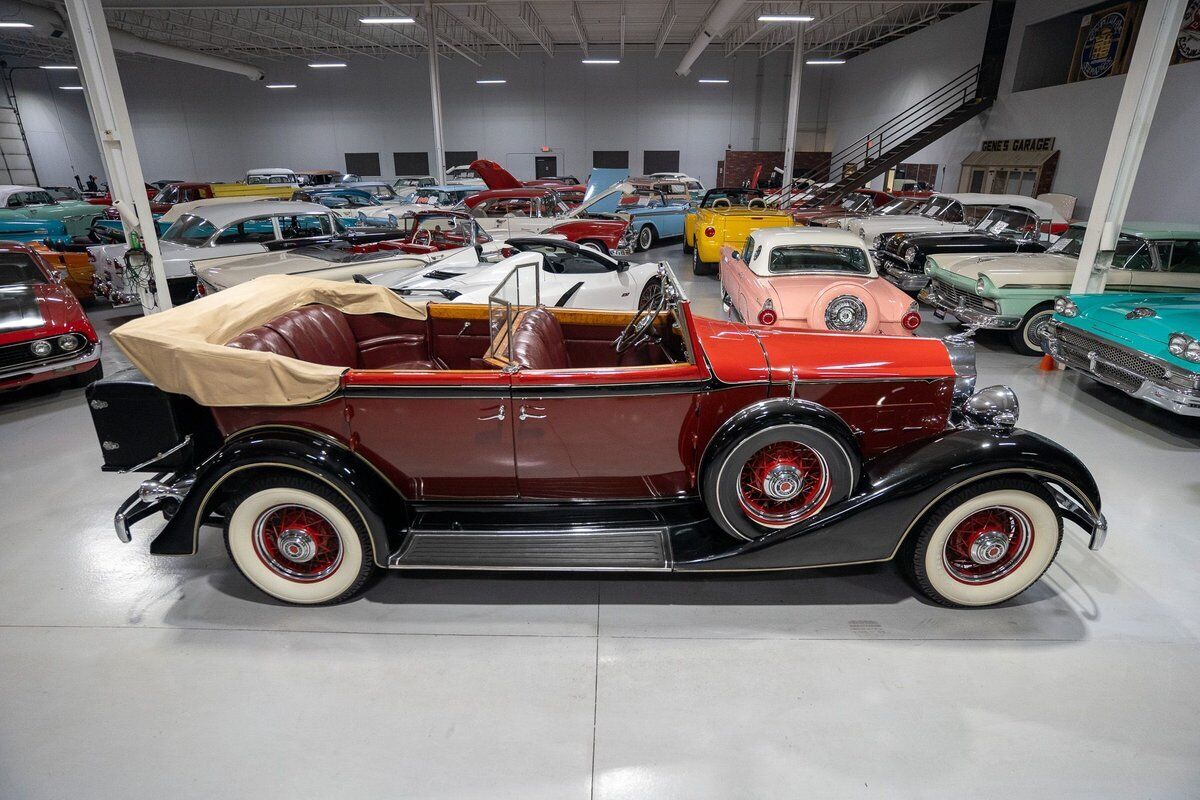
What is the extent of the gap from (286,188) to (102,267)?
23.9 ft

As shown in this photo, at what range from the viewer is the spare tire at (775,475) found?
9.22ft

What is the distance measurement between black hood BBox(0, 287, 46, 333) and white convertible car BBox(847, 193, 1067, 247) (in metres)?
11.2

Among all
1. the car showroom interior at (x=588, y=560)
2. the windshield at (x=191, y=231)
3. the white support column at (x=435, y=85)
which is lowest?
the car showroom interior at (x=588, y=560)

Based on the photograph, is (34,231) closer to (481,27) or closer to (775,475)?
(481,27)

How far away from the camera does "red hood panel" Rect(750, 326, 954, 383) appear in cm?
304

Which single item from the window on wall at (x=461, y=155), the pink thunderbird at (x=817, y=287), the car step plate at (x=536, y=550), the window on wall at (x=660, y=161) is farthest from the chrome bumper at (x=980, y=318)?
the window on wall at (x=461, y=155)

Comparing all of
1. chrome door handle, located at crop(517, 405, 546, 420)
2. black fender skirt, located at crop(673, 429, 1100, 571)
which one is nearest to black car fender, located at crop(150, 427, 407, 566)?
chrome door handle, located at crop(517, 405, 546, 420)

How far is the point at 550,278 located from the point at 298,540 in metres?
4.74

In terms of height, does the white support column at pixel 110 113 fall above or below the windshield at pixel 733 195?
above

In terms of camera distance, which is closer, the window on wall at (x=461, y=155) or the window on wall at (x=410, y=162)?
the window on wall at (x=461, y=155)

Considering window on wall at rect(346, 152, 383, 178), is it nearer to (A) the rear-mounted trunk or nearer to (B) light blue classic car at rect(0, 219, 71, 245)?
(B) light blue classic car at rect(0, 219, 71, 245)

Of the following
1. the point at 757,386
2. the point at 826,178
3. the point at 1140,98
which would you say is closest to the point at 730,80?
the point at 826,178

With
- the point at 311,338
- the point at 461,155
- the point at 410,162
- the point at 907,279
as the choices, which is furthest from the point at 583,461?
the point at 410,162

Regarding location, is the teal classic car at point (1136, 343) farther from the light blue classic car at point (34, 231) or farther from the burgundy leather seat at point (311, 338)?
the light blue classic car at point (34, 231)
